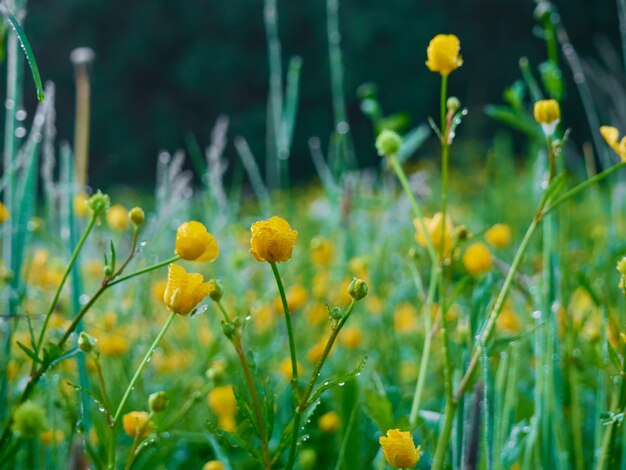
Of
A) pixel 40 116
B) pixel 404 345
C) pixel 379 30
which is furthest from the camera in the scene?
pixel 379 30

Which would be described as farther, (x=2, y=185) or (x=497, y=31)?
(x=497, y=31)

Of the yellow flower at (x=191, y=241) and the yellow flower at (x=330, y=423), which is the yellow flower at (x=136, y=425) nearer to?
the yellow flower at (x=191, y=241)

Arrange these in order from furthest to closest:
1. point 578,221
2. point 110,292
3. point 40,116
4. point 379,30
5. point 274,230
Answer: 1. point 379,30
2. point 578,221
3. point 110,292
4. point 40,116
5. point 274,230

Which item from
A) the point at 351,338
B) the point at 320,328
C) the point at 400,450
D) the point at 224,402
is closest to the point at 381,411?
the point at 400,450

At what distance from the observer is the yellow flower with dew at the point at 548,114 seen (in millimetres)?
556

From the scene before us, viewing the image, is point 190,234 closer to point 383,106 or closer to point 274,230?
point 274,230

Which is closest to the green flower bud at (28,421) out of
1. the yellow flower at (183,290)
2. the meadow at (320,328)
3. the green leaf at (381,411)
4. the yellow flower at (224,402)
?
the meadow at (320,328)

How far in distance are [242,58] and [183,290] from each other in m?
5.58

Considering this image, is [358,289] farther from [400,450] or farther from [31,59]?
[31,59]

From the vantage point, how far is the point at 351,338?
3.55 feet

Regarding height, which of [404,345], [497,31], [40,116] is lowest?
[404,345]

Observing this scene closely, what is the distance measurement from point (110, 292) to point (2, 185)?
47 centimetres

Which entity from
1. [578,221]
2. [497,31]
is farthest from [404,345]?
[497,31]

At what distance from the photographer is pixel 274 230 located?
1.51ft
